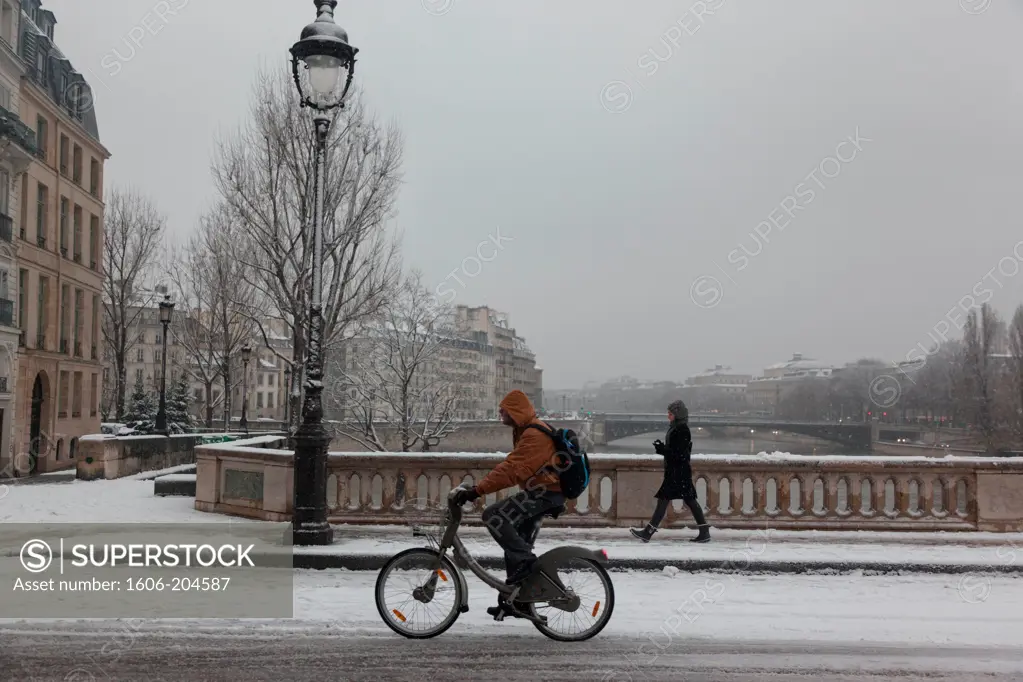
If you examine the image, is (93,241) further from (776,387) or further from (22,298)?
(776,387)

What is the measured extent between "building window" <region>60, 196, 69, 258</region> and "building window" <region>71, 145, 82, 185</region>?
3.78ft

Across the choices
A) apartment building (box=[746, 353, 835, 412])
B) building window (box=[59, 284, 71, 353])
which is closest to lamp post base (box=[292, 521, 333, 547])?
building window (box=[59, 284, 71, 353])

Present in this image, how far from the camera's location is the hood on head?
6734 mm

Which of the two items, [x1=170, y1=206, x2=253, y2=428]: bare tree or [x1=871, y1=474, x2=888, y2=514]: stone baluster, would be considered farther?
[x1=170, y1=206, x2=253, y2=428]: bare tree

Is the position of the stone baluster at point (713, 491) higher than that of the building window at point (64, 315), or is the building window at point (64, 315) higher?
the building window at point (64, 315)

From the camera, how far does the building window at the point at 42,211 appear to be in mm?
28641

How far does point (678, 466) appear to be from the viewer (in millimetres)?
10914

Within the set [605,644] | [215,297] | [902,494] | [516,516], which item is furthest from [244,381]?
[605,644]

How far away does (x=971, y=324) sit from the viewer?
199 ft

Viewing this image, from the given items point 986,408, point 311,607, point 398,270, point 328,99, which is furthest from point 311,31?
point 986,408

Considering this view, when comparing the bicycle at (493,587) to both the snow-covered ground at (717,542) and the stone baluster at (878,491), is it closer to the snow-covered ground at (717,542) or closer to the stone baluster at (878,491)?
the snow-covered ground at (717,542)

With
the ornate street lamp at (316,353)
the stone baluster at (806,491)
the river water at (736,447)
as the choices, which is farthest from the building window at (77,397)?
the river water at (736,447)

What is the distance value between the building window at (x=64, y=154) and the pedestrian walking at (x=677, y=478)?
1060 inches

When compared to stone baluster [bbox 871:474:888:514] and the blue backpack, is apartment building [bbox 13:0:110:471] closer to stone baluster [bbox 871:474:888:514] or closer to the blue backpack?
stone baluster [bbox 871:474:888:514]
